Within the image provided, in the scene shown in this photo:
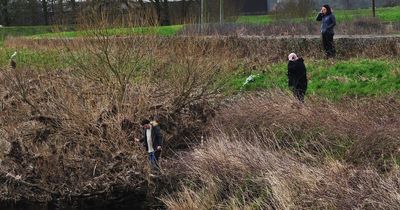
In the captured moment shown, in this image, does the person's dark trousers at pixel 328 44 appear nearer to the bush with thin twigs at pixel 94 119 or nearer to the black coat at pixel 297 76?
the bush with thin twigs at pixel 94 119

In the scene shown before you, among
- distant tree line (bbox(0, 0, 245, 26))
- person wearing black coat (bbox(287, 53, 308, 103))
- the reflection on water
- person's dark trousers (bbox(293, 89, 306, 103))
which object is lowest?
the reflection on water

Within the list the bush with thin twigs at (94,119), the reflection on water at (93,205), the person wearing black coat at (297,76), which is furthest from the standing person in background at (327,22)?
the reflection on water at (93,205)

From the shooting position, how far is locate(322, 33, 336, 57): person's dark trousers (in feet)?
55.3

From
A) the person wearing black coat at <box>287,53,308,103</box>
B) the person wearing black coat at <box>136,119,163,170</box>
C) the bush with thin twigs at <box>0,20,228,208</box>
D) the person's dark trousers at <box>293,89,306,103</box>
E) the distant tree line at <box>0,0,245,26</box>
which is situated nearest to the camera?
the person wearing black coat at <box>136,119,163,170</box>

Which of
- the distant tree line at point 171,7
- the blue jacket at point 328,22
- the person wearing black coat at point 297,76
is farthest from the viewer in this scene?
the distant tree line at point 171,7

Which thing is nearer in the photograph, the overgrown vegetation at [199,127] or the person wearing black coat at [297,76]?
the overgrown vegetation at [199,127]

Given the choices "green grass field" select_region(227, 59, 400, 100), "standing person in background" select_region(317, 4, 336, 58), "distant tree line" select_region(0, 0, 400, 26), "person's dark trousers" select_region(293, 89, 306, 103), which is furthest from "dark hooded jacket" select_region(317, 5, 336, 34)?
"distant tree line" select_region(0, 0, 400, 26)

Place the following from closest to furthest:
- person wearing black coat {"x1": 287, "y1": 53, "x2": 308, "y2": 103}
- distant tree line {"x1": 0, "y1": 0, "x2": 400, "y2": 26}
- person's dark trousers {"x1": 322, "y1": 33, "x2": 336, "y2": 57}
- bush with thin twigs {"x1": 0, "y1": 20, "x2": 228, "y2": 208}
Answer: bush with thin twigs {"x1": 0, "y1": 20, "x2": 228, "y2": 208} → person wearing black coat {"x1": 287, "y1": 53, "x2": 308, "y2": 103} → person's dark trousers {"x1": 322, "y1": 33, "x2": 336, "y2": 57} → distant tree line {"x1": 0, "y1": 0, "x2": 400, "y2": 26}

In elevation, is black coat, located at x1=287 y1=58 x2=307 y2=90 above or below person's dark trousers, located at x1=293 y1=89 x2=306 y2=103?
above

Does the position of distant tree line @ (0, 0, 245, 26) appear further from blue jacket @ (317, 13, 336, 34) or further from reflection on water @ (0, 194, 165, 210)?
reflection on water @ (0, 194, 165, 210)

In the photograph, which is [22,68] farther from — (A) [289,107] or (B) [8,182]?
(A) [289,107]

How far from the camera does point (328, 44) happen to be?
17219 mm

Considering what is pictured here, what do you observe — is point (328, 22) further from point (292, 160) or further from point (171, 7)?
point (171, 7)

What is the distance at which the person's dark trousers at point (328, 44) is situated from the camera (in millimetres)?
16855
